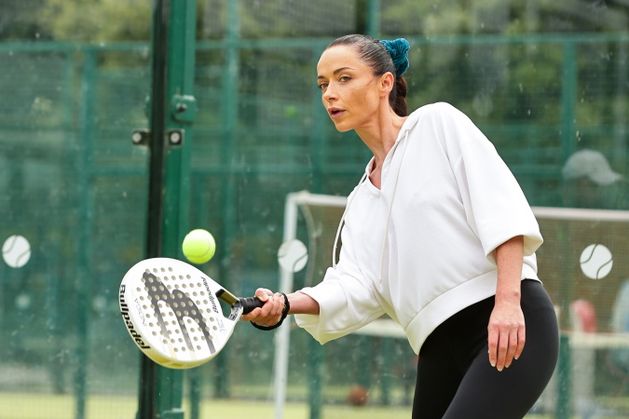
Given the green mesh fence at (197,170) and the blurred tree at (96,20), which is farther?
the blurred tree at (96,20)

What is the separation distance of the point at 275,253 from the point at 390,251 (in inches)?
94.6

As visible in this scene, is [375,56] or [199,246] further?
[199,246]

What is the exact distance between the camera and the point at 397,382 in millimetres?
5859

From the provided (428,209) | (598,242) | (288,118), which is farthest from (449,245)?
(288,118)

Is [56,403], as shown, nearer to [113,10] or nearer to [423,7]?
[113,10]

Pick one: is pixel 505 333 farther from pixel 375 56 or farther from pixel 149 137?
pixel 149 137

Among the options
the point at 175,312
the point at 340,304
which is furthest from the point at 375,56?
the point at 175,312

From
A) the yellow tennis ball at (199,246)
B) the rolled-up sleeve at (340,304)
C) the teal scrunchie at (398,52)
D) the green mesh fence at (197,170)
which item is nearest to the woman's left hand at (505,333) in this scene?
the rolled-up sleeve at (340,304)

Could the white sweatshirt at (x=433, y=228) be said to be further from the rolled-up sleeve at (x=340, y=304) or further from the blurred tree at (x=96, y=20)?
the blurred tree at (x=96, y=20)

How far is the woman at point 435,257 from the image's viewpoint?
10.9 feet

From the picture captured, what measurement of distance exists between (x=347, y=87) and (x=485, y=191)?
→ 0.56 m

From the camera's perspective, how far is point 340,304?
3.77m

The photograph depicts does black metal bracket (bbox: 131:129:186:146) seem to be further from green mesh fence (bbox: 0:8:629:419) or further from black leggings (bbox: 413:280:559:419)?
black leggings (bbox: 413:280:559:419)

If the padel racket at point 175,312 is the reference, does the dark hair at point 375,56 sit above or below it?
above
